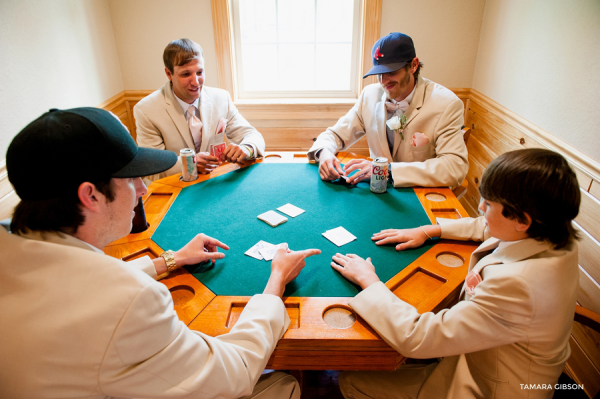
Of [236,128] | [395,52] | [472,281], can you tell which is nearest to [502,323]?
[472,281]

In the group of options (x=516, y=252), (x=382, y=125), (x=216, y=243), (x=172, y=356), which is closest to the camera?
(x=172, y=356)

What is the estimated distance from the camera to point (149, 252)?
1.46m

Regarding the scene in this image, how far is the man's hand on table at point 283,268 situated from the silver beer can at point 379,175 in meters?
0.70

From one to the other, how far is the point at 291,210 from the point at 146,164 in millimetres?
851

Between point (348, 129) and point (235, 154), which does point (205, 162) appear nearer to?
point (235, 154)

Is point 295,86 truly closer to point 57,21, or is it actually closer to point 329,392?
point 57,21

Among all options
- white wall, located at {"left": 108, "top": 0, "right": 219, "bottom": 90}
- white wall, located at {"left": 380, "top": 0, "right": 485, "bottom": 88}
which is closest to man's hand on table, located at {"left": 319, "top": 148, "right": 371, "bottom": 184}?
white wall, located at {"left": 380, "top": 0, "right": 485, "bottom": 88}

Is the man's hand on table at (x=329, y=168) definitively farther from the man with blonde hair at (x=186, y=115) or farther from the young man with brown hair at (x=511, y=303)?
the young man with brown hair at (x=511, y=303)

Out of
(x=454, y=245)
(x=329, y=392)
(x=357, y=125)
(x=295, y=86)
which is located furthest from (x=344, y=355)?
(x=295, y=86)

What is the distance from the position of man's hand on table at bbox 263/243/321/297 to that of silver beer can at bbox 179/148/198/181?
939 mm

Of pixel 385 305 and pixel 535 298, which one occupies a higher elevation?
pixel 535 298

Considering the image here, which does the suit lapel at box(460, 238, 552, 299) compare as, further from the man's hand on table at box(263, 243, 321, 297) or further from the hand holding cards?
the hand holding cards

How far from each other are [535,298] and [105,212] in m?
1.14

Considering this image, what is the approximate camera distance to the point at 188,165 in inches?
79.7
